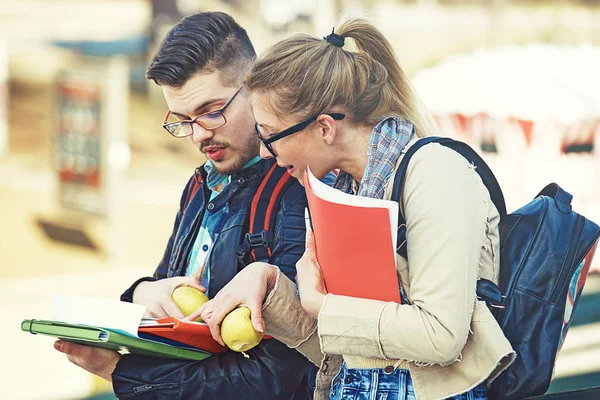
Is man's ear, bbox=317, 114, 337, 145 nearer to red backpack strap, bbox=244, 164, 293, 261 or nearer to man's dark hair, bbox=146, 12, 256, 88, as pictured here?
red backpack strap, bbox=244, 164, 293, 261

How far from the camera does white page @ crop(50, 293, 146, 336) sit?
Result: 1.81m

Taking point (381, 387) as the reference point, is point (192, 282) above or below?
above

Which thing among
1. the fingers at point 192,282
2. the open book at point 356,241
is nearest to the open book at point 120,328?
the fingers at point 192,282

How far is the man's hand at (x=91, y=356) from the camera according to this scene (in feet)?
6.43

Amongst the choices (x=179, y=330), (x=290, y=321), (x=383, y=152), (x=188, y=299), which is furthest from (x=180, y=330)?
(x=383, y=152)

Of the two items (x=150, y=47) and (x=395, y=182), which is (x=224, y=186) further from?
(x=150, y=47)

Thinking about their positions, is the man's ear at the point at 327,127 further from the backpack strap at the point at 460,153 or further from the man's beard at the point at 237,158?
the man's beard at the point at 237,158

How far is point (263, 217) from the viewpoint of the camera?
1.91m

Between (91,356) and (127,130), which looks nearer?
(91,356)

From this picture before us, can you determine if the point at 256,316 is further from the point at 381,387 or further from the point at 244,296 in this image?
the point at 381,387

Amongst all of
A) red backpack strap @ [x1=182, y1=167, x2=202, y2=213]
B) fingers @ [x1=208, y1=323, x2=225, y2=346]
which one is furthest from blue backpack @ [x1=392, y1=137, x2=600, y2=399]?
red backpack strap @ [x1=182, y1=167, x2=202, y2=213]

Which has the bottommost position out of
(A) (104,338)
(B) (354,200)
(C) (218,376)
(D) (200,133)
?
(C) (218,376)

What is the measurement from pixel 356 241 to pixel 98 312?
0.61 meters

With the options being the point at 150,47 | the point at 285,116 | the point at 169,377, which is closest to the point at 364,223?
Answer: the point at 285,116
